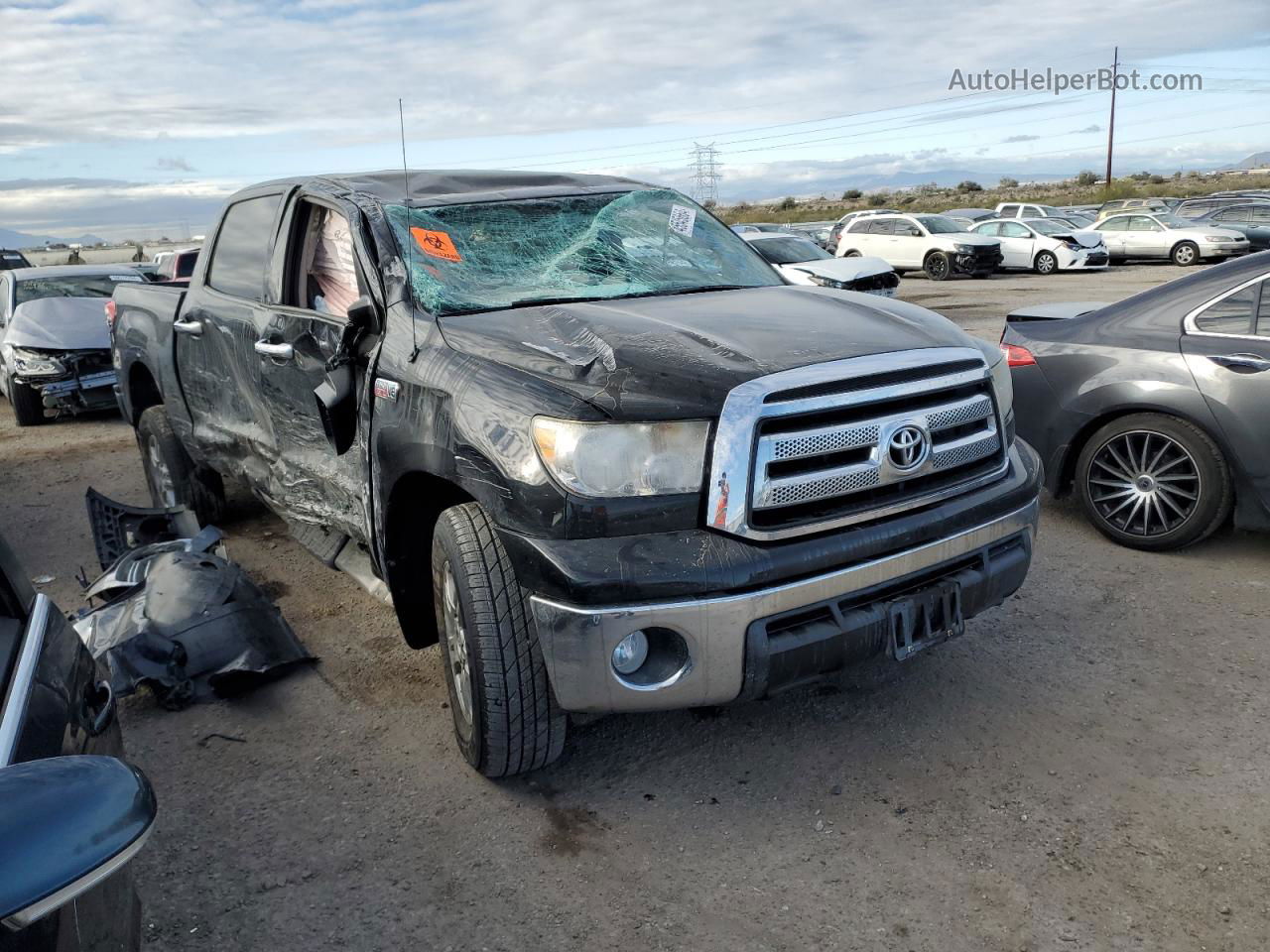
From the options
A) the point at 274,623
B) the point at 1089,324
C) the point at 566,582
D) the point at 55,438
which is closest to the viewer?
the point at 566,582

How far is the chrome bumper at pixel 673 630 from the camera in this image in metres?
2.64

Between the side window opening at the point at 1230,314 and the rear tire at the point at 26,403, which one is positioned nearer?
the side window opening at the point at 1230,314

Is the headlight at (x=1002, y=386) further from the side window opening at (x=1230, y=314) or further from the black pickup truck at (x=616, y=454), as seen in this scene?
the side window opening at (x=1230, y=314)

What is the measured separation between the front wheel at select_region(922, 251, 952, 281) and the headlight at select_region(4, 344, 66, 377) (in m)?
19.3

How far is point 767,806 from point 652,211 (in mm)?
2474

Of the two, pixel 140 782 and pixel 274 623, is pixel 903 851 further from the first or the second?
Result: pixel 274 623

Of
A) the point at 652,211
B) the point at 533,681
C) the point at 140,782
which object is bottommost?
the point at 533,681

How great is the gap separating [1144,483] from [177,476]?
17.0ft

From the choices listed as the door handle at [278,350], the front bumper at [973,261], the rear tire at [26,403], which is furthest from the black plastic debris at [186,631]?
the front bumper at [973,261]

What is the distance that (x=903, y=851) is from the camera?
9.21 ft

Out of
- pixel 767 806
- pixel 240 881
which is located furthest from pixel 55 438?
pixel 767 806

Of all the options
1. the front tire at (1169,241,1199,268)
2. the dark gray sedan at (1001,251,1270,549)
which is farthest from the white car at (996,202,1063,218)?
the dark gray sedan at (1001,251,1270,549)

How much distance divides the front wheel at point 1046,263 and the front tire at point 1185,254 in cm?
318

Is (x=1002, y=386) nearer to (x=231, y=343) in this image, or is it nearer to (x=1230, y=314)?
(x=1230, y=314)
